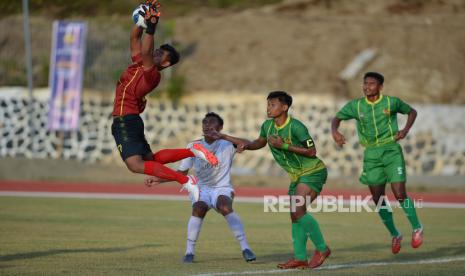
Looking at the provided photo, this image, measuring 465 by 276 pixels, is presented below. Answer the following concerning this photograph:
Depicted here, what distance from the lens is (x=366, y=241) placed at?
14.0 meters

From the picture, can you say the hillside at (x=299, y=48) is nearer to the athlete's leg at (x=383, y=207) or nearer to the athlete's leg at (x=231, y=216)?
the athlete's leg at (x=383, y=207)

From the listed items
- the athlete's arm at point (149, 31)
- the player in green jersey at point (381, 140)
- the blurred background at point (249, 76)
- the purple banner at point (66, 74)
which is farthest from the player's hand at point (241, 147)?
the purple banner at point (66, 74)

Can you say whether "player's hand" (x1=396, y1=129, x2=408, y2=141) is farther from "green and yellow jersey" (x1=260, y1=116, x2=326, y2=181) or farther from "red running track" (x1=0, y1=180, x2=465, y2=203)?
"red running track" (x1=0, y1=180, x2=465, y2=203)

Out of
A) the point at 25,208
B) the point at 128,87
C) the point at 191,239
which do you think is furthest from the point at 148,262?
the point at 25,208

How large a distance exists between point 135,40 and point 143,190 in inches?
533

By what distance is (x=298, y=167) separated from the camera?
10688 mm

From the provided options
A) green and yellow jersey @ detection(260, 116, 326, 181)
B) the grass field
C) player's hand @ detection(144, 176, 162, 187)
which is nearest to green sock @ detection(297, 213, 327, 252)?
the grass field

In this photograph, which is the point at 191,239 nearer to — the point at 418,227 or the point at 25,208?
the point at 418,227

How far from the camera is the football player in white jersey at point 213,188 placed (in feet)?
36.7

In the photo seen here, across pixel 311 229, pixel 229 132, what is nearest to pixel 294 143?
pixel 311 229

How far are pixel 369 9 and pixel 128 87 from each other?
104 feet

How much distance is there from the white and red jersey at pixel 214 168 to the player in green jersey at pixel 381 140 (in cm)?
151

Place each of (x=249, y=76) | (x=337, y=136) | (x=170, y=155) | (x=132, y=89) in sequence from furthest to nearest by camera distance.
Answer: (x=249, y=76)
(x=337, y=136)
(x=170, y=155)
(x=132, y=89)

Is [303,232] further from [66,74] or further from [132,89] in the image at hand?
[66,74]
